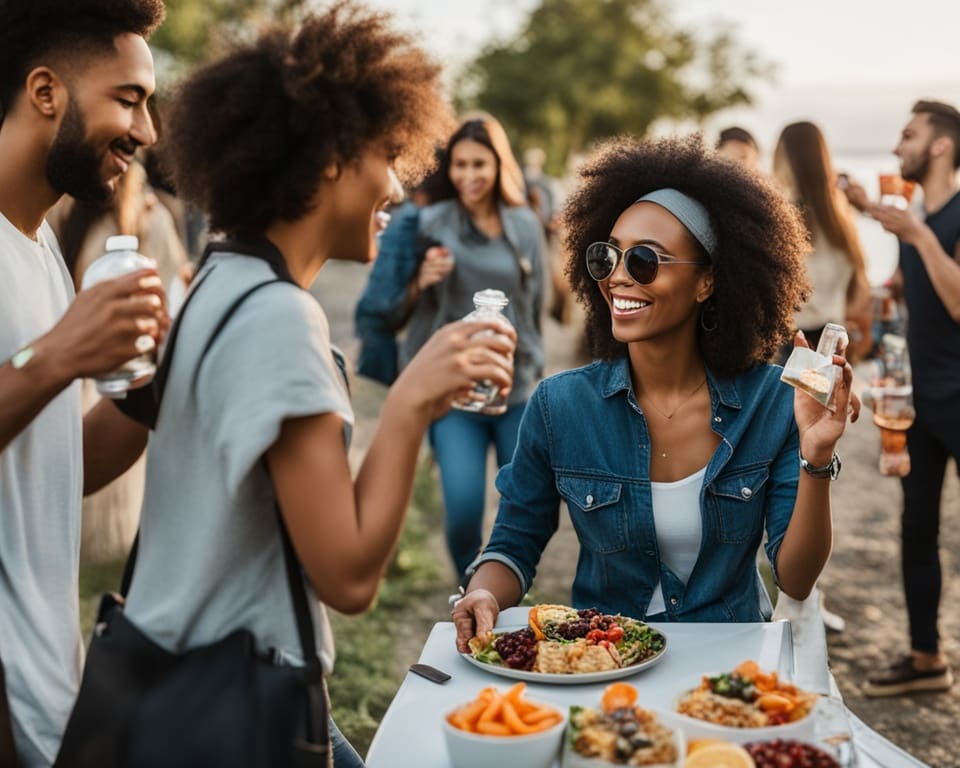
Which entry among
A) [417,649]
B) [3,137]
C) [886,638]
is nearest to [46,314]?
[3,137]

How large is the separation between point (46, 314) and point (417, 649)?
12.0 ft

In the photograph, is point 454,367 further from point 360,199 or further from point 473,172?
point 473,172

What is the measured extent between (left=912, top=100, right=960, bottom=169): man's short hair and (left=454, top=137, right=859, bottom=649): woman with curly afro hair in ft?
7.55

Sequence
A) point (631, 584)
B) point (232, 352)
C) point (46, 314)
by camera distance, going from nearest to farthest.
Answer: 1. point (232, 352)
2. point (46, 314)
3. point (631, 584)

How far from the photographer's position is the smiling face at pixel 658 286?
2.99 meters

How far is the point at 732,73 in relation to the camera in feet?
185

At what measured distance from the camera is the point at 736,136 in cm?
623

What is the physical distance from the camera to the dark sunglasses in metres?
2.97

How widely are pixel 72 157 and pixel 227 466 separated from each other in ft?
2.68

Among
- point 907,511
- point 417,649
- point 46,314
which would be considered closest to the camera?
point 46,314

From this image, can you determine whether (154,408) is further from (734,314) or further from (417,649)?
(417,649)

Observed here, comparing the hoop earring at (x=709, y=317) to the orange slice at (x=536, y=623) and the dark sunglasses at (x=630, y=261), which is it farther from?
the orange slice at (x=536, y=623)

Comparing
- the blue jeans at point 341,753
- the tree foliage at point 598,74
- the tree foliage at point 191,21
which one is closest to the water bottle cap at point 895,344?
the blue jeans at point 341,753

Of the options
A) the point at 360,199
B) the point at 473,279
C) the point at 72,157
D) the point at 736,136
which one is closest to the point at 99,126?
the point at 72,157
